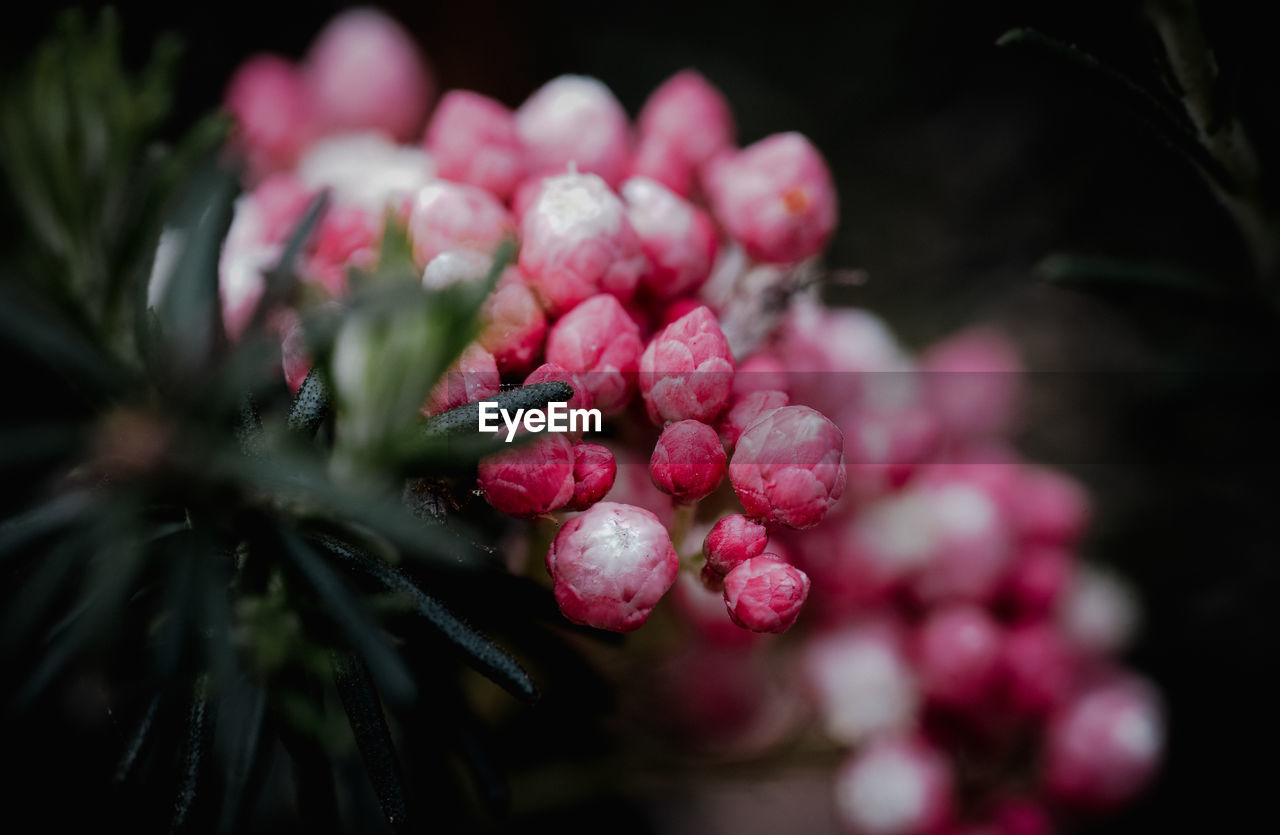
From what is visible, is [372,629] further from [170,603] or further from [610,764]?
[610,764]

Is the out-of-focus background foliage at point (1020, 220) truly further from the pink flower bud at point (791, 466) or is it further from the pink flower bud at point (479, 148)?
the pink flower bud at point (791, 466)

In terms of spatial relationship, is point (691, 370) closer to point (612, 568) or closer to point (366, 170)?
point (612, 568)

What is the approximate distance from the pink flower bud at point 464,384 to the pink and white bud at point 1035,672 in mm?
480

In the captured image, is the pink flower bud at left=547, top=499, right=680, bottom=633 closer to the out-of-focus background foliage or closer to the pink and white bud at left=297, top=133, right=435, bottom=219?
the pink and white bud at left=297, top=133, right=435, bottom=219

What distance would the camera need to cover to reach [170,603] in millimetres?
306

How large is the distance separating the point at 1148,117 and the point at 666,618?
40cm

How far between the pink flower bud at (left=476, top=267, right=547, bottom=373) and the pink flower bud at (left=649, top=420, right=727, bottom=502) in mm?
79

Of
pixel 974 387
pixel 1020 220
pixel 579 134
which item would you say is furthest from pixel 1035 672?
pixel 579 134

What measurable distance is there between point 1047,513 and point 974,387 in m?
0.12

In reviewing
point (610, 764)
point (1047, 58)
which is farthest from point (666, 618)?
point (1047, 58)

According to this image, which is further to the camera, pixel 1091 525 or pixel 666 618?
pixel 1091 525

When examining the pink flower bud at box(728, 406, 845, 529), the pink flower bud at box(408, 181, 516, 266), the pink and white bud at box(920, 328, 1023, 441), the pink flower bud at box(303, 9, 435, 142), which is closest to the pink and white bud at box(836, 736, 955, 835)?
the pink and white bud at box(920, 328, 1023, 441)

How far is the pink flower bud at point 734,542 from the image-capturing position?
0.36 m

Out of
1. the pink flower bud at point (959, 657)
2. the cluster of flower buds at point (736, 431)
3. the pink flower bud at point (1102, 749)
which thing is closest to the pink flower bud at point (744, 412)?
the cluster of flower buds at point (736, 431)
